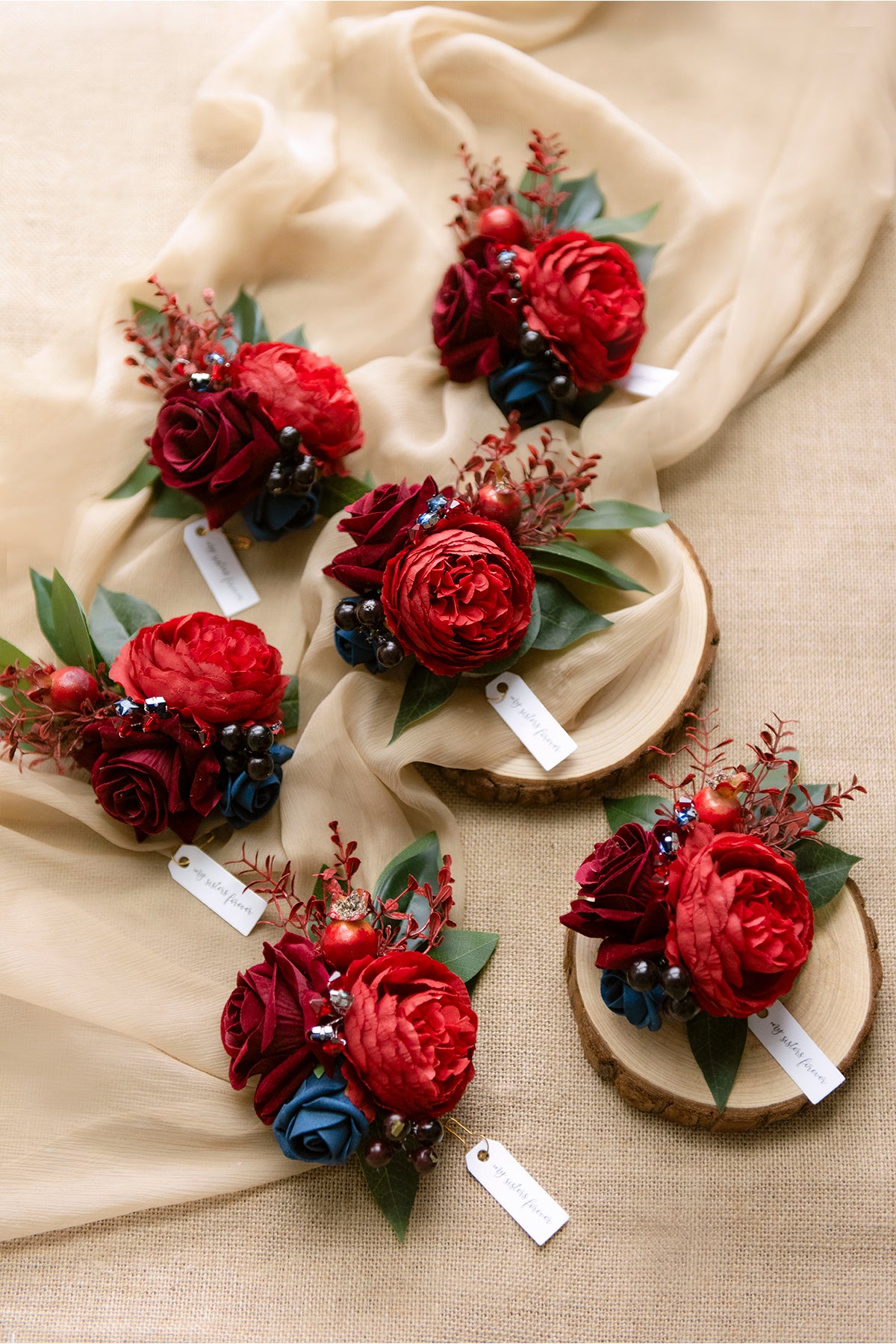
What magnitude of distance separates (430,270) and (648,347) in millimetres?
408

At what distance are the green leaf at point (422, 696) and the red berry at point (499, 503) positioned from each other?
0.79 ft

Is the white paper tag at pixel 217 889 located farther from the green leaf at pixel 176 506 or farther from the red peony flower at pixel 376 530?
the green leaf at pixel 176 506

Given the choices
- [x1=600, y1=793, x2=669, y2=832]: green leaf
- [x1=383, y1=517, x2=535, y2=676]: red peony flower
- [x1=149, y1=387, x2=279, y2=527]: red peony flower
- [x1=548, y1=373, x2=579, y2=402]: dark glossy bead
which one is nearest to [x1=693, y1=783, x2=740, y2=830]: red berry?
[x1=600, y1=793, x2=669, y2=832]: green leaf

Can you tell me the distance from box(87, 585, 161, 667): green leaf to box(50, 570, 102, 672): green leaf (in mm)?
30

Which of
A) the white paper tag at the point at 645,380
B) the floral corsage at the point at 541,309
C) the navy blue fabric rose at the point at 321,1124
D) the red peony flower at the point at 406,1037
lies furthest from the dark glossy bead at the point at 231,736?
the white paper tag at the point at 645,380

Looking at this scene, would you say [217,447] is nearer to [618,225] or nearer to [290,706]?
[290,706]

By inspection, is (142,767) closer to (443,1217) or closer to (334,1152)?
(334,1152)

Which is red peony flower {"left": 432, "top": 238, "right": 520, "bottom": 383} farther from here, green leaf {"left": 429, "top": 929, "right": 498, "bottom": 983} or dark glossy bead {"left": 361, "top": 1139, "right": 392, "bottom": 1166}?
dark glossy bead {"left": 361, "top": 1139, "right": 392, "bottom": 1166}

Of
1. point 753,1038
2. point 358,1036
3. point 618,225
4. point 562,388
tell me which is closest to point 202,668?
point 358,1036

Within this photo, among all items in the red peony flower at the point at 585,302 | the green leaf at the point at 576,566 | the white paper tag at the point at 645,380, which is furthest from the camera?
the white paper tag at the point at 645,380

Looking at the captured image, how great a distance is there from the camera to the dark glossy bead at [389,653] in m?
1.45

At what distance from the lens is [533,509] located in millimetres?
1542

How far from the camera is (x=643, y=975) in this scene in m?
1.26

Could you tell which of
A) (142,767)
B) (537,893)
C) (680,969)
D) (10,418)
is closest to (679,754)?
(537,893)
